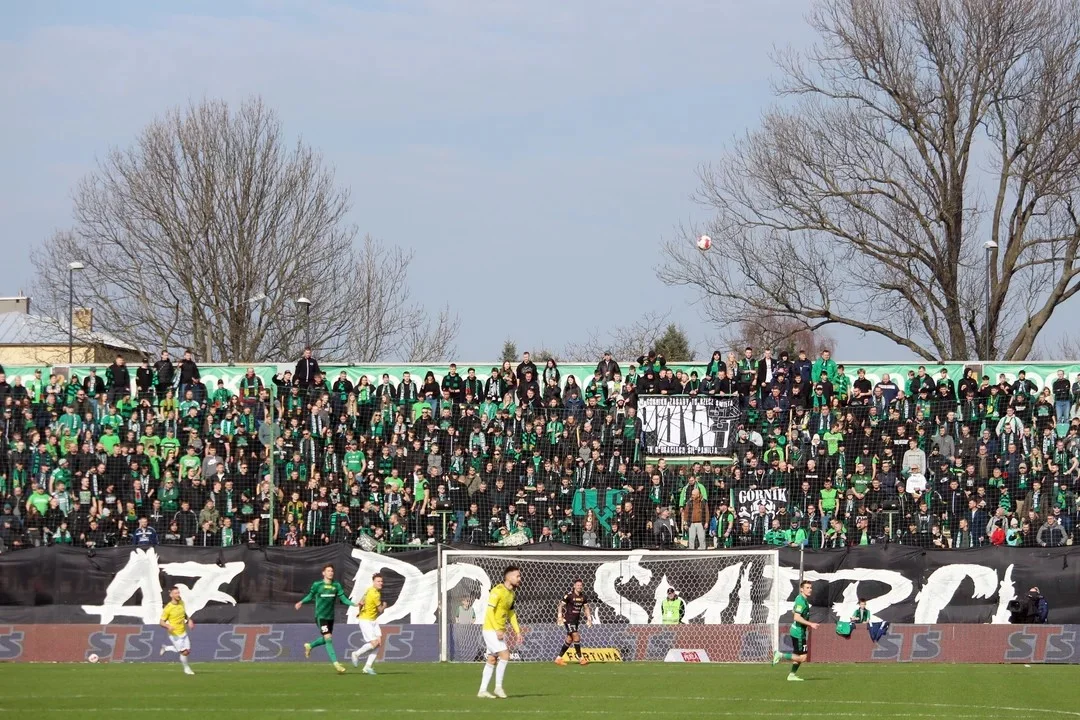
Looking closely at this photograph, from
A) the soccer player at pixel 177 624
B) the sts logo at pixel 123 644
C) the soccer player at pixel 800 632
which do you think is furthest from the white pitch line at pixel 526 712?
the sts logo at pixel 123 644

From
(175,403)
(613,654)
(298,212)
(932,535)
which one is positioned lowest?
(613,654)

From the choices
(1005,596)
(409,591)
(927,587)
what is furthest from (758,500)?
(409,591)

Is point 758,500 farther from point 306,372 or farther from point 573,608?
point 306,372

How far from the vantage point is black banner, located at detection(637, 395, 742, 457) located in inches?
1374

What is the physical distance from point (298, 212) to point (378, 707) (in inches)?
1768

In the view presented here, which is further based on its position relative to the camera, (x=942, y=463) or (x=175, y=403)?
(x=175, y=403)

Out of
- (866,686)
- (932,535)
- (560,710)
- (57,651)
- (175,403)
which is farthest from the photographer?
(175,403)

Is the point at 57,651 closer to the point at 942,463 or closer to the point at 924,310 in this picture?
the point at 942,463

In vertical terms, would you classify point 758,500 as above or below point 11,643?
above

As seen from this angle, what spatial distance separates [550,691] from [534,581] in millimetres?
8586

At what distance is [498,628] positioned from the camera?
19766 mm

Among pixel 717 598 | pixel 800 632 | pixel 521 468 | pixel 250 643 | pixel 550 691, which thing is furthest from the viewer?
pixel 521 468

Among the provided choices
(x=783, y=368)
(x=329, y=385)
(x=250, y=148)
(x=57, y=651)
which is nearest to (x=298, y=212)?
(x=250, y=148)

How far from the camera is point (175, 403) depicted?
34500 mm
